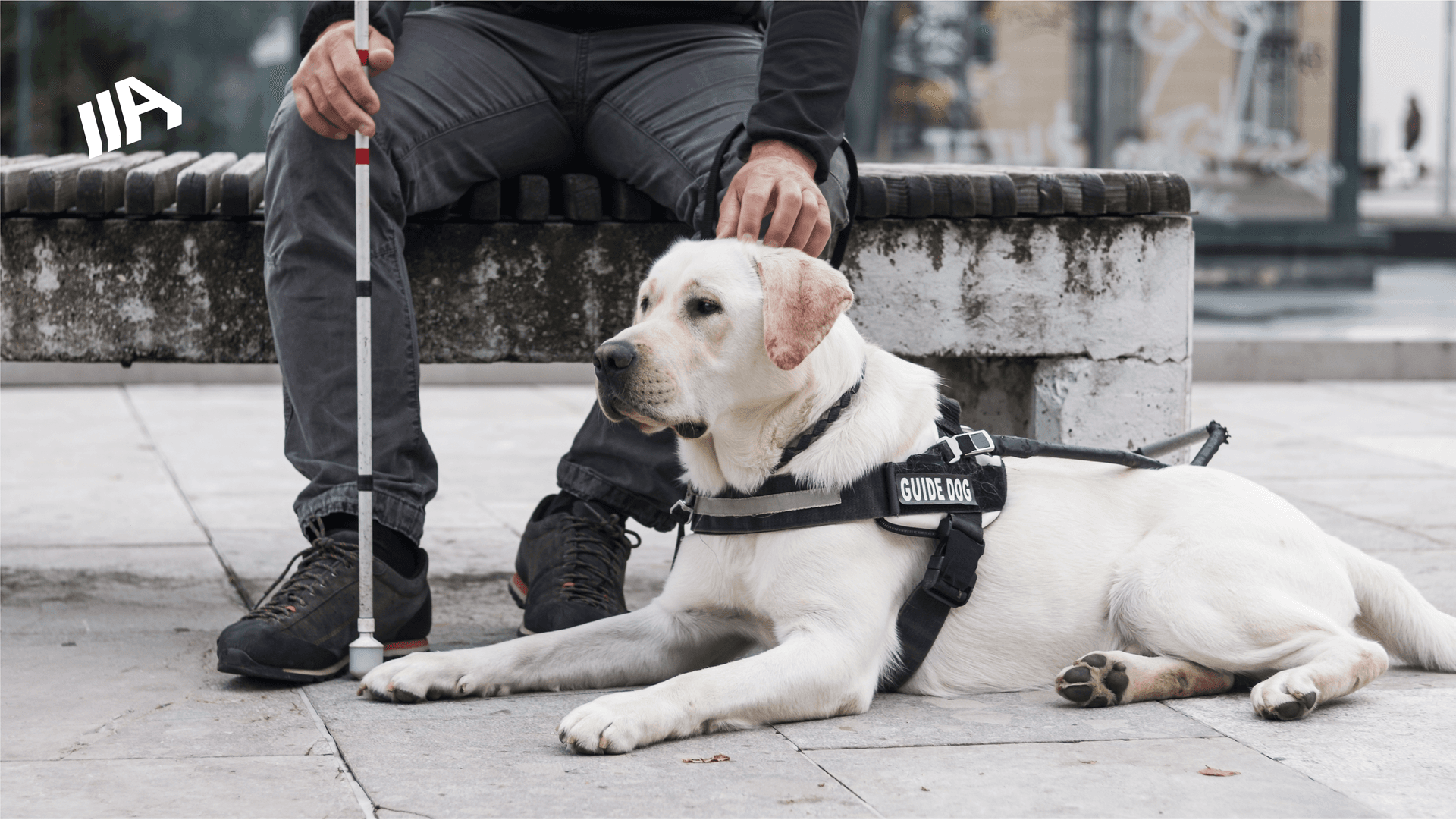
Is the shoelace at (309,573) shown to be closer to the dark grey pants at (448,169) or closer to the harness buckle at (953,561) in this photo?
the dark grey pants at (448,169)

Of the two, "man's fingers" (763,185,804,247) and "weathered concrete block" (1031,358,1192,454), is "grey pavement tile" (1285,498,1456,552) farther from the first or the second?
"man's fingers" (763,185,804,247)

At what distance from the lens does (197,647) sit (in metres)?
2.87

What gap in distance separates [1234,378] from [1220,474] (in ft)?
19.9

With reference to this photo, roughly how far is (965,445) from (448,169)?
123cm

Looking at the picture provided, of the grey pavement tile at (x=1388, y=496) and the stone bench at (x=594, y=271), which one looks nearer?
the stone bench at (x=594, y=271)

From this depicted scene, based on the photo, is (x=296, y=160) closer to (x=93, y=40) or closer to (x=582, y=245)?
(x=582, y=245)

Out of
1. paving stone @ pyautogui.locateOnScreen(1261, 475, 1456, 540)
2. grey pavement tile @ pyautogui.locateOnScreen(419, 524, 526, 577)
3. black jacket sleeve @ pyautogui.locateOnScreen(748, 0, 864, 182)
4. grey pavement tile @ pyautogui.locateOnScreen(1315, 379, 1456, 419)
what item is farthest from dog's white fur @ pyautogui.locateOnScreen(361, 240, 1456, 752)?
grey pavement tile @ pyautogui.locateOnScreen(1315, 379, 1456, 419)

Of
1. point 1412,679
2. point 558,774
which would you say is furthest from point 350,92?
point 1412,679

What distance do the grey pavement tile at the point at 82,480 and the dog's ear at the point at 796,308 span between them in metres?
2.35

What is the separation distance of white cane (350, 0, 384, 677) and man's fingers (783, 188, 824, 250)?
75 centimetres

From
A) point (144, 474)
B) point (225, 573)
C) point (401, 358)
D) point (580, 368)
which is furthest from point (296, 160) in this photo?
point (580, 368)

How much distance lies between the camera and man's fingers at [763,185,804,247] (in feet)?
8.67

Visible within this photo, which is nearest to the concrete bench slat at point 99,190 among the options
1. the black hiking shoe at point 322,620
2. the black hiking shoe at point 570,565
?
the black hiking shoe at point 322,620

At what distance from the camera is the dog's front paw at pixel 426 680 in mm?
2457
